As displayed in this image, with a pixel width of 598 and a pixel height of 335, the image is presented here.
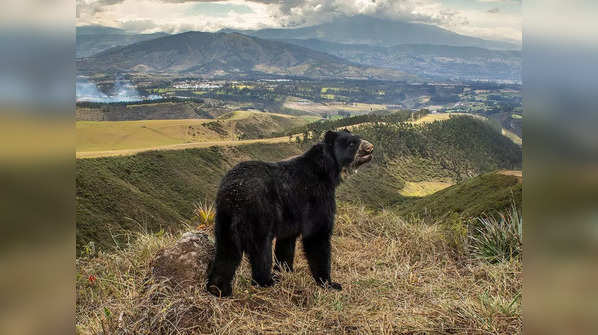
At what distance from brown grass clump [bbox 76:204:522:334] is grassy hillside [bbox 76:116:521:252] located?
704 inches

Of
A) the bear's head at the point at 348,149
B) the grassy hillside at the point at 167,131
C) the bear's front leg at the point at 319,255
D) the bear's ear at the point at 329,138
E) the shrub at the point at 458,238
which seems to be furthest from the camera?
the grassy hillside at the point at 167,131

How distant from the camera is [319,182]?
20.5ft

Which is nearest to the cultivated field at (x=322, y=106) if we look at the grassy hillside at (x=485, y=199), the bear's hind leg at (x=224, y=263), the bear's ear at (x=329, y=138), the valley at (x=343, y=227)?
the valley at (x=343, y=227)

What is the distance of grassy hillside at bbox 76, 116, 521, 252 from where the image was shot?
36375mm

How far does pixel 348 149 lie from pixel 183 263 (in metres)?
2.81

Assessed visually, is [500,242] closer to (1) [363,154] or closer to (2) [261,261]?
(1) [363,154]

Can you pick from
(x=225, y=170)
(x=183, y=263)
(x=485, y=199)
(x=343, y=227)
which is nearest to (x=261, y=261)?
(x=183, y=263)

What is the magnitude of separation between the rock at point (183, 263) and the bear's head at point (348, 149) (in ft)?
7.61

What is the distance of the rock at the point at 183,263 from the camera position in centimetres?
550

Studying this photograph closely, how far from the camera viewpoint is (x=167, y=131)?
6844 cm

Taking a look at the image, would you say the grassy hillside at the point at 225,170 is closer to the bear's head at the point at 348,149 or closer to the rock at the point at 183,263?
the bear's head at the point at 348,149

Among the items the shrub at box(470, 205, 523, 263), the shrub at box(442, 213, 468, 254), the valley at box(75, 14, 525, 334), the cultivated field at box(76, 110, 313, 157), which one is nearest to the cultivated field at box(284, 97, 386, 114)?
the valley at box(75, 14, 525, 334)

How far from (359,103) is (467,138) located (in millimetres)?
51220
